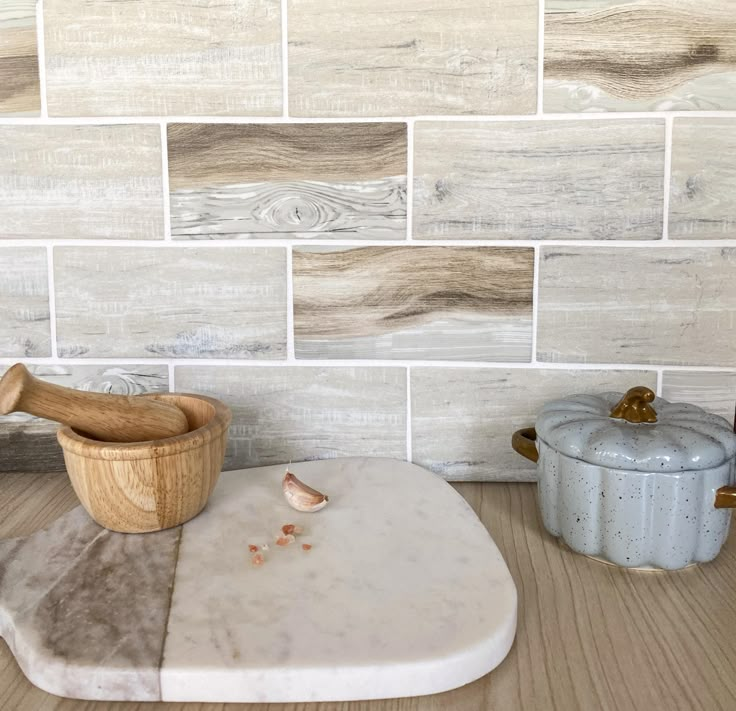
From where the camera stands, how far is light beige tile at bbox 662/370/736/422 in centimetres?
99

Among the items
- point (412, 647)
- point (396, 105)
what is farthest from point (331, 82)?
point (412, 647)

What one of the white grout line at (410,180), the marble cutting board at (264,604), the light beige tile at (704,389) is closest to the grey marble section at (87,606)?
the marble cutting board at (264,604)

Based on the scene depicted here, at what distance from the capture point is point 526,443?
3.01 feet

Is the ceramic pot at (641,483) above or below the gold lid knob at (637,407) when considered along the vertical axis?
below

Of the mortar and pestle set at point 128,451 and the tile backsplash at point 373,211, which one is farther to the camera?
the tile backsplash at point 373,211

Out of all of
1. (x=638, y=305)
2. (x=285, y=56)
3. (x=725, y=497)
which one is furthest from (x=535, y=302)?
(x=285, y=56)

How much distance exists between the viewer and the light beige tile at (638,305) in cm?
98

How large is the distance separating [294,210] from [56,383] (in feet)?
1.33

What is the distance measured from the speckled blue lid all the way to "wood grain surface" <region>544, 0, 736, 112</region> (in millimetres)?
383

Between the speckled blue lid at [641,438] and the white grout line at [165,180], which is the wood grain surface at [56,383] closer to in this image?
the white grout line at [165,180]

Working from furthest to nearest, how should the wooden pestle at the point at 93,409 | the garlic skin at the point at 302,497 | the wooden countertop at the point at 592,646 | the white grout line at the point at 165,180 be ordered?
the white grout line at the point at 165,180, the garlic skin at the point at 302,497, the wooden pestle at the point at 93,409, the wooden countertop at the point at 592,646

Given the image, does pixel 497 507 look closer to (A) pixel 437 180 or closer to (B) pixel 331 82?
(A) pixel 437 180

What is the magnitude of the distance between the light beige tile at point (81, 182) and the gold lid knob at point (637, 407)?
617mm

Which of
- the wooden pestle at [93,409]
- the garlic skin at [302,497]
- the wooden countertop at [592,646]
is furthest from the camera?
the garlic skin at [302,497]
